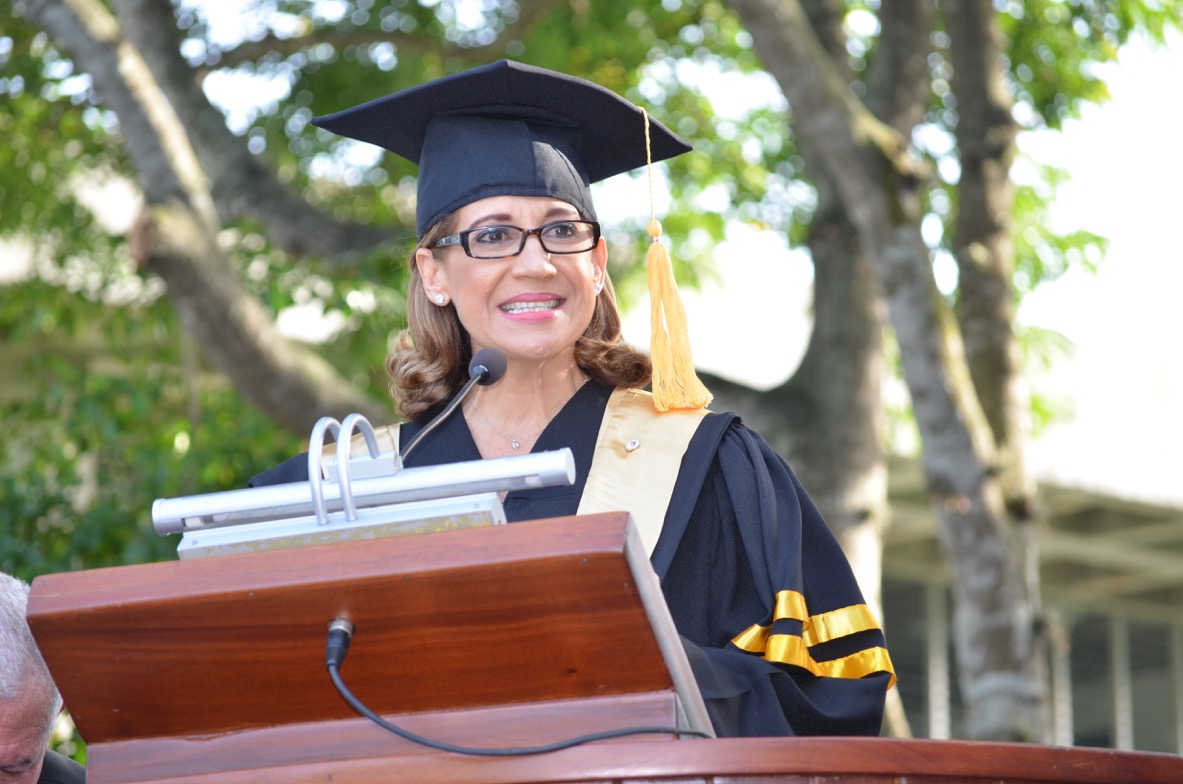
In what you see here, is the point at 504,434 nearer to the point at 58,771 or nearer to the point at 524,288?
the point at 524,288

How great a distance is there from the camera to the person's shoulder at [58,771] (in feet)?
8.79

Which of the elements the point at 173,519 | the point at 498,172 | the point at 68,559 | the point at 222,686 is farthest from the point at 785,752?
the point at 68,559

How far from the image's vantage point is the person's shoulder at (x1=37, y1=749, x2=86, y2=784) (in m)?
2.68

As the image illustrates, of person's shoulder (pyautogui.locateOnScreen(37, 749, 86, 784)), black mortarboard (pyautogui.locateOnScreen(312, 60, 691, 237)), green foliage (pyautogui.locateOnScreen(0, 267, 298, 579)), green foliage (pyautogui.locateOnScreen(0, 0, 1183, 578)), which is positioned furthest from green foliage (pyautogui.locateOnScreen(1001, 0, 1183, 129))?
person's shoulder (pyautogui.locateOnScreen(37, 749, 86, 784))

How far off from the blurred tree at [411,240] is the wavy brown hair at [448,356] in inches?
18.1

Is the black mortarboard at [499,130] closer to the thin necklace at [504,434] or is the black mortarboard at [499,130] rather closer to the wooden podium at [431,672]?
the thin necklace at [504,434]

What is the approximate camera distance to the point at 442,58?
24.8ft

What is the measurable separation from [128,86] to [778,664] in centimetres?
360

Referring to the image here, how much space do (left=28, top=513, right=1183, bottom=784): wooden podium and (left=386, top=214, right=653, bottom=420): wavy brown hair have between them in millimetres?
1166

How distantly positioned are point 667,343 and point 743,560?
1.49 feet

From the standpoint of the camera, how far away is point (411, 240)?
135 inches

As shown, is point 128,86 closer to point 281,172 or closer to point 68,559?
point 68,559

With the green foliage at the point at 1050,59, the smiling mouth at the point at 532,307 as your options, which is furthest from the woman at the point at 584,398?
the green foliage at the point at 1050,59

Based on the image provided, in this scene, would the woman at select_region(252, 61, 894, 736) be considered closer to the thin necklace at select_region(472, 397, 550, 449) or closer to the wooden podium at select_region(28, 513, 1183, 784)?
the thin necklace at select_region(472, 397, 550, 449)
